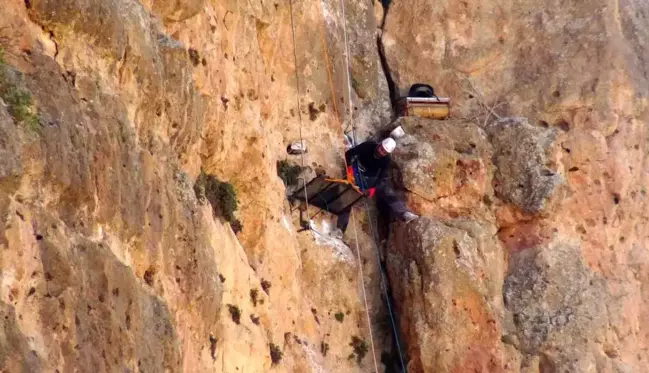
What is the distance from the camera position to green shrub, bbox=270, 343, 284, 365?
632 inches

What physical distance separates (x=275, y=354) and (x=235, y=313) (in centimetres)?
165

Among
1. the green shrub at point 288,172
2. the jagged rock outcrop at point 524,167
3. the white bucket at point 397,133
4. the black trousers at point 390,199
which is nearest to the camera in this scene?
the green shrub at point 288,172

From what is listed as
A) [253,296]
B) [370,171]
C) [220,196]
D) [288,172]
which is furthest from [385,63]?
[253,296]

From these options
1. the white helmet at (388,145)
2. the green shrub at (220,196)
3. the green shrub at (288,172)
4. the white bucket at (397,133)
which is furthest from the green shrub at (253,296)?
the white bucket at (397,133)

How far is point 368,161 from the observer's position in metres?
20.8

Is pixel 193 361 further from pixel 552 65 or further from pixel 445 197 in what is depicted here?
pixel 552 65

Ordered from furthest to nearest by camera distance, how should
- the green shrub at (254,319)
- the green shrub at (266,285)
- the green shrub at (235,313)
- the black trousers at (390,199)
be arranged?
1. the black trousers at (390,199)
2. the green shrub at (266,285)
3. the green shrub at (254,319)
4. the green shrub at (235,313)

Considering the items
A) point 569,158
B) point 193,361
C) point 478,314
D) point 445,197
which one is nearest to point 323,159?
point 445,197

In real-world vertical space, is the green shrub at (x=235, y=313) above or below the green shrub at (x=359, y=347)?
above

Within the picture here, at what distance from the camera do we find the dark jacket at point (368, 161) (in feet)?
67.9

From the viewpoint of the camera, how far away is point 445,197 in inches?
843

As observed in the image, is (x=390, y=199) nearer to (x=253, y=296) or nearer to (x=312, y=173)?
(x=312, y=173)

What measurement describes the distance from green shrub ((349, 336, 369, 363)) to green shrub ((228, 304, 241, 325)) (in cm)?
519

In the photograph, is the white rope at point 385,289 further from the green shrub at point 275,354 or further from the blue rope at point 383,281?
the green shrub at point 275,354
